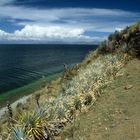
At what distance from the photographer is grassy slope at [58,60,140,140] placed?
12211mm

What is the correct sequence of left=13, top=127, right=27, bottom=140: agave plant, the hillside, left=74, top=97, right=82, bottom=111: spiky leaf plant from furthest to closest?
left=74, top=97, right=82, bottom=111: spiky leaf plant → the hillside → left=13, top=127, right=27, bottom=140: agave plant

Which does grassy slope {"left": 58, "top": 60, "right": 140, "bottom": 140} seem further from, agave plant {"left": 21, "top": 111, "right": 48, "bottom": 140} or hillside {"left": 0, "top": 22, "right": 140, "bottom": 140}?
agave plant {"left": 21, "top": 111, "right": 48, "bottom": 140}

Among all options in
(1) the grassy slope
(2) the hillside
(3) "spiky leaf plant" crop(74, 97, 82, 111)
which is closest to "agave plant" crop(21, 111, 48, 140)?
(2) the hillside

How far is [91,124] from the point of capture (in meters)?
13.5

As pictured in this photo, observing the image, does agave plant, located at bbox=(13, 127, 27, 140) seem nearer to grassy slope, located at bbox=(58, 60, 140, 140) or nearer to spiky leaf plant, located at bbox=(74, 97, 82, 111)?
grassy slope, located at bbox=(58, 60, 140, 140)

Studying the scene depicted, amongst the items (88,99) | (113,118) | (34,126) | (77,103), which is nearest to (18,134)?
(34,126)

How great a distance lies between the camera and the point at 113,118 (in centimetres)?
1358

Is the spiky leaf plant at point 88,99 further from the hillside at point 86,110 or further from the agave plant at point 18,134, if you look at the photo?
the agave plant at point 18,134

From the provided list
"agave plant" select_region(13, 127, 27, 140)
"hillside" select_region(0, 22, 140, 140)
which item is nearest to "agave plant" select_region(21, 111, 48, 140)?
"hillside" select_region(0, 22, 140, 140)

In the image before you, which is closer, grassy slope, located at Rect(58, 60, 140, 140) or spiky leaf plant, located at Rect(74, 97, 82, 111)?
grassy slope, located at Rect(58, 60, 140, 140)

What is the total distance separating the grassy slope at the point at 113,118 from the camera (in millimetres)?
12211

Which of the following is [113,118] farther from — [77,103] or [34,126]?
[34,126]

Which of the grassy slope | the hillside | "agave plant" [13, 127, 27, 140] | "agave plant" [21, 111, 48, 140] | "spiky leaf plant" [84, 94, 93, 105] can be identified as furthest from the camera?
"spiky leaf plant" [84, 94, 93, 105]

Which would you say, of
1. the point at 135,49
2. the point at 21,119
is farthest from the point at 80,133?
the point at 135,49
